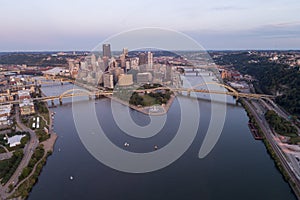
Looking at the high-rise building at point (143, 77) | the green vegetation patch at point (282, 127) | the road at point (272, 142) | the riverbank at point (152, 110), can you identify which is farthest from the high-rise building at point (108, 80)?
the green vegetation patch at point (282, 127)

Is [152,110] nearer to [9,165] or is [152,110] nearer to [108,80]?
[9,165]

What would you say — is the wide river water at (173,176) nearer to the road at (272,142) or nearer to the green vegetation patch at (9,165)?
the road at (272,142)

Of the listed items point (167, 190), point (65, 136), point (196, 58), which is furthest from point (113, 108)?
point (196, 58)

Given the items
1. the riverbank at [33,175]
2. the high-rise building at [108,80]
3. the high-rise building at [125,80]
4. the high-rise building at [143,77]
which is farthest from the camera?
the high-rise building at [143,77]

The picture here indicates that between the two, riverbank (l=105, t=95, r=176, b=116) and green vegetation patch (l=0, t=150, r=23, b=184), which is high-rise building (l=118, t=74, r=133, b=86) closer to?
riverbank (l=105, t=95, r=176, b=116)

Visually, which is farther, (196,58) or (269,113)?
(196,58)

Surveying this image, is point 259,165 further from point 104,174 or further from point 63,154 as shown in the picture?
point 63,154

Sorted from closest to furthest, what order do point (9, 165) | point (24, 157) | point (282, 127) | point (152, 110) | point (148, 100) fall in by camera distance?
point (9, 165), point (24, 157), point (282, 127), point (152, 110), point (148, 100)

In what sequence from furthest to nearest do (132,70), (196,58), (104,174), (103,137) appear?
(196,58) < (132,70) < (103,137) < (104,174)

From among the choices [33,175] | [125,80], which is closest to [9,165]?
[33,175]
